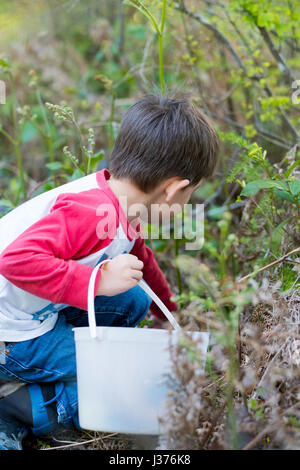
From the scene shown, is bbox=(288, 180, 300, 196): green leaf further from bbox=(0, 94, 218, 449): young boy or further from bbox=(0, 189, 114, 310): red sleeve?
bbox=(0, 189, 114, 310): red sleeve

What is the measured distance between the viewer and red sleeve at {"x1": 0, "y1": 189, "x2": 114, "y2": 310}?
129 centimetres

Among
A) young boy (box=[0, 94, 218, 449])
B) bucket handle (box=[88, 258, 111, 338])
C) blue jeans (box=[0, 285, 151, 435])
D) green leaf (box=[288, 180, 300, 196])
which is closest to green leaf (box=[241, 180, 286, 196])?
green leaf (box=[288, 180, 300, 196])

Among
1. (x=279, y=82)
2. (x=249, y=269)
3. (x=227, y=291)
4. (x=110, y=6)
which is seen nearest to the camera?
(x=227, y=291)

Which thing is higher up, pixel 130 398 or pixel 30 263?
Result: pixel 30 263

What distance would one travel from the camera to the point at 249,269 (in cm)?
194

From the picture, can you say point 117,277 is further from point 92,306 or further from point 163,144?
point 163,144

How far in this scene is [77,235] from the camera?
138 centimetres

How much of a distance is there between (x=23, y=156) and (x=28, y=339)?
2472 millimetres

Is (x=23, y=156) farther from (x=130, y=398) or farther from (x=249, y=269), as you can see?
(x=130, y=398)

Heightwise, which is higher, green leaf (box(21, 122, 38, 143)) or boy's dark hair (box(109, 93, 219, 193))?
boy's dark hair (box(109, 93, 219, 193))

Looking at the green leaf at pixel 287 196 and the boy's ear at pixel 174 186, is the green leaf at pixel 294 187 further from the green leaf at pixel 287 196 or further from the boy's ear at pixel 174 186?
the boy's ear at pixel 174 186

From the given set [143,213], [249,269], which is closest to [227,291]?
[143,213]

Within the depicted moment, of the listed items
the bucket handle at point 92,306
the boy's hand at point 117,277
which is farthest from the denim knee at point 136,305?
A: the bucket handle at point 92,306
